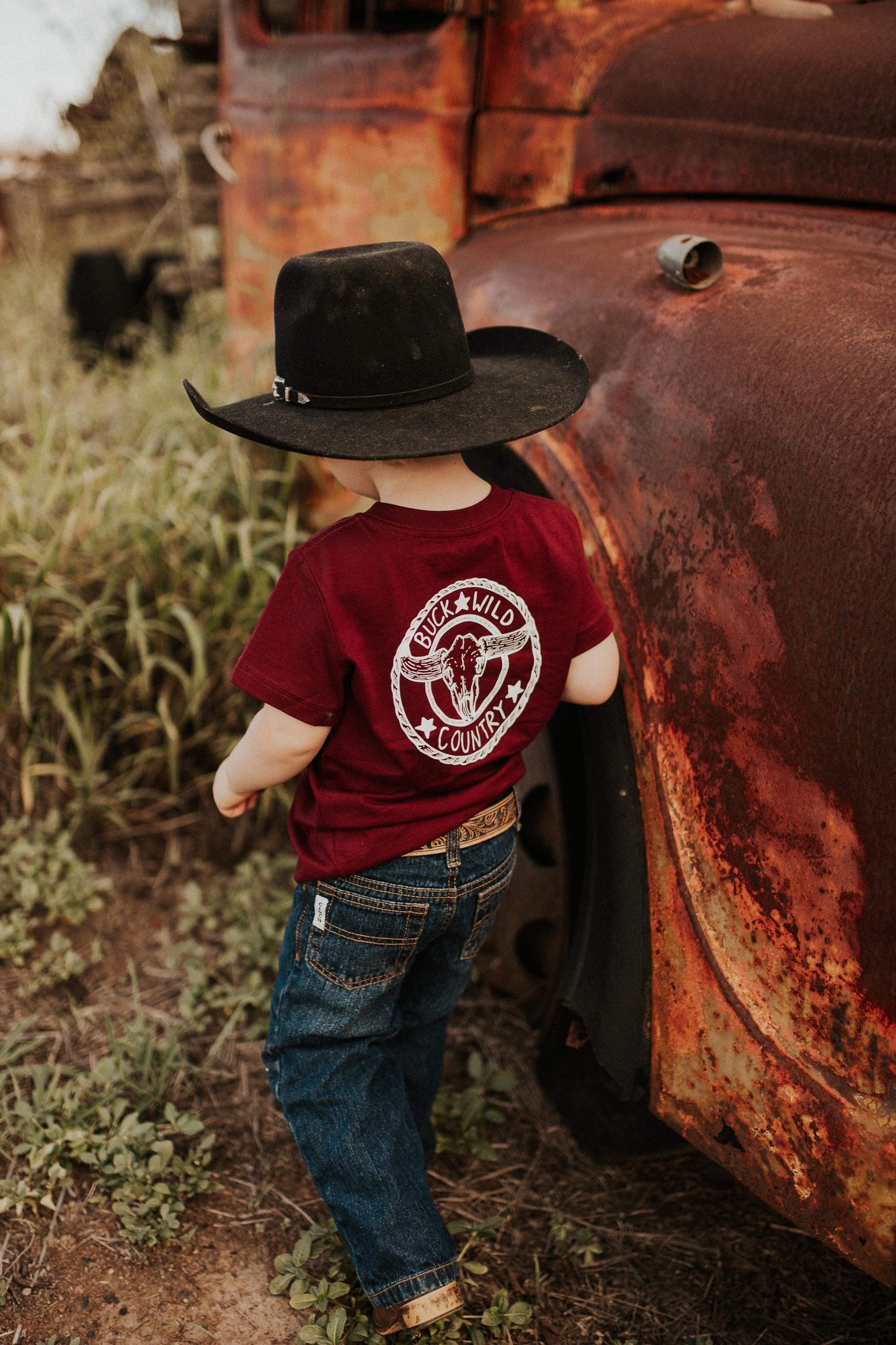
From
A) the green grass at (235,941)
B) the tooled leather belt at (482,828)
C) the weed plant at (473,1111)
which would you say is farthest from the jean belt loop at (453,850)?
the green grass at (235,941)

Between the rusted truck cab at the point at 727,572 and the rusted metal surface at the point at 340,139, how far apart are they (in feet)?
0.51

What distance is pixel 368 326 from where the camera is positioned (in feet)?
3.97

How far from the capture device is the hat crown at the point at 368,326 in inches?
47.6

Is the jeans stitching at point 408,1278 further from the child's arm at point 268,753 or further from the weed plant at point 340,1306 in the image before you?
the child's arm at point 268,753

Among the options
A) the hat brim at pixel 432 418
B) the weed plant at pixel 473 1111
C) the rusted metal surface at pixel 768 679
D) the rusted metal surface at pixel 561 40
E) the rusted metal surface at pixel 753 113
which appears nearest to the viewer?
the rusted metal surface at pixel 768 679

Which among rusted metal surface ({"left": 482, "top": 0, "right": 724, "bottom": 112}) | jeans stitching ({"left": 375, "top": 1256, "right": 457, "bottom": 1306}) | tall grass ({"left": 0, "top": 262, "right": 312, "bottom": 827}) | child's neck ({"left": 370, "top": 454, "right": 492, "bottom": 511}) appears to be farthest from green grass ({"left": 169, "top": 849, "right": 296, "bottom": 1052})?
rusted metal surface ({"left": 482, "top": 0, "right": 724, "bottom": 112})

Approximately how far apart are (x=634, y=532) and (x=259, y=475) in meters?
1.43

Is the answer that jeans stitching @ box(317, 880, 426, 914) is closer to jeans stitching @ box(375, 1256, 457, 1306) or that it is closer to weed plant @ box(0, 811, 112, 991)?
jeans stitching @ box(375, 1256, 457, 1306)

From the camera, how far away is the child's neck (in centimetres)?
126

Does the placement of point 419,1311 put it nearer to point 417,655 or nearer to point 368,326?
point 417,655

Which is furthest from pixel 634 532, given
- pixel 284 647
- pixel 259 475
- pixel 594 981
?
pixel 259 475

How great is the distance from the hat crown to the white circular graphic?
0.25 m

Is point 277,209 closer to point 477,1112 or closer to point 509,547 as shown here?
point 509,547

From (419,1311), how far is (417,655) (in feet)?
2.85
